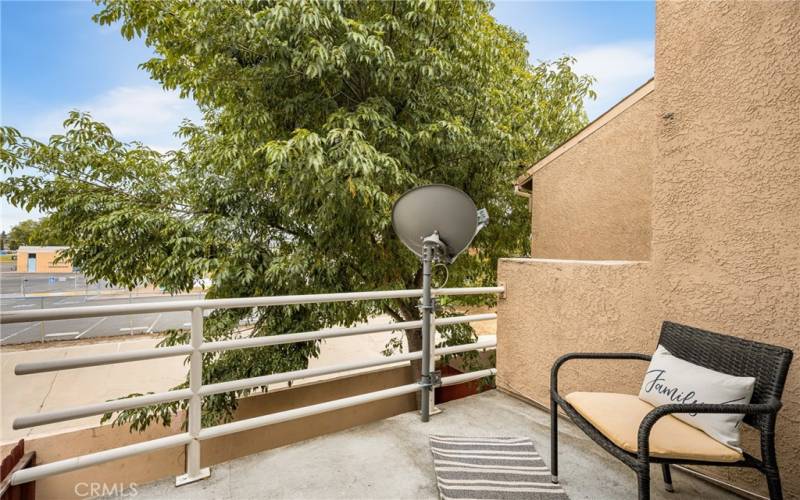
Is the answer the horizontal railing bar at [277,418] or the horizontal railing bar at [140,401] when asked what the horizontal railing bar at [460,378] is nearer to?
the horizontal railing bar at [277,418]

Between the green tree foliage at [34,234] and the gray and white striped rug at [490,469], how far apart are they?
5787mm

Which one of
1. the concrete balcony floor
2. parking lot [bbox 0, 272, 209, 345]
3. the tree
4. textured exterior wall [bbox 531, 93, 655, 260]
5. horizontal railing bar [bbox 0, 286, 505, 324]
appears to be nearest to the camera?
horizontal railing bar [bbox 0, 286, 505, 324]

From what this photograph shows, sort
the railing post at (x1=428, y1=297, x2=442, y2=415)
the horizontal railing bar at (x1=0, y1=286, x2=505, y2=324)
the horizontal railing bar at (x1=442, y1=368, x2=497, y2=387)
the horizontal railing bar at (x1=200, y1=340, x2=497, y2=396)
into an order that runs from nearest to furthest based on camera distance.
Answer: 1. the horizontal railing bar at (x1=0, y1=286, x2=505, y2=324)
2. the horizontal railing bar at (x1=200, y1=340, x2=497, y2=396)
3. the railing post at (x1=428, y1=297, x2=442, y2=415)
4. the horizontal railing bar at (x1=442, y1=368, x2=497, y2=387)

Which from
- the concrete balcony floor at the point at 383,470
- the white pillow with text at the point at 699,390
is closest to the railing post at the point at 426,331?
the concrete balcony floor at the point at 383,470

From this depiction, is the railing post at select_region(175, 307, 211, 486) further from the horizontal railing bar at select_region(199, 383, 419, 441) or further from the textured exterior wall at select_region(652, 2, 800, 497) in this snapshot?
the textured exterior wall at select_region(652, 2, 800, 497)

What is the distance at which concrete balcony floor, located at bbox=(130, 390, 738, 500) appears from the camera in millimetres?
1816

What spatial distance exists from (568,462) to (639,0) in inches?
197

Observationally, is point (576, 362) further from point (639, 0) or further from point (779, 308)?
point (639, 0)

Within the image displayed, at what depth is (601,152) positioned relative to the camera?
425 centimetres

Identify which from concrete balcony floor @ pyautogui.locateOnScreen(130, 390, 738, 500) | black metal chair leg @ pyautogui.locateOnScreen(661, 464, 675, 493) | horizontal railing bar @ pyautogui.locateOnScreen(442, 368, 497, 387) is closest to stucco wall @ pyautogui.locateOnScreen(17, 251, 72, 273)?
concrete balcony floor @ pyautogui.locateOnScreen(130, 390, 738, 500)

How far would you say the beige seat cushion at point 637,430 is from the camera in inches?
51.6

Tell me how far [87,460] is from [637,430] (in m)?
2.34

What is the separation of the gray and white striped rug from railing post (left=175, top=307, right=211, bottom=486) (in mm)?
1251

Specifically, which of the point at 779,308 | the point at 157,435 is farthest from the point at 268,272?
the point at 779,308
